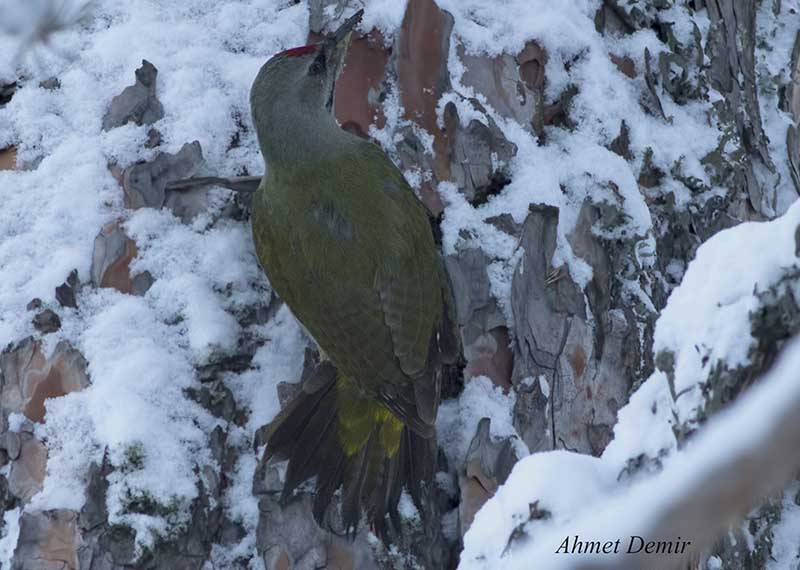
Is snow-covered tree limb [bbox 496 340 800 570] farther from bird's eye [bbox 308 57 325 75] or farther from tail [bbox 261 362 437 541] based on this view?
bird's eye [bbox 308 57 325 75]

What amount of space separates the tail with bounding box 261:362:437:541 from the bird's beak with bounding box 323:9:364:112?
0.91 m

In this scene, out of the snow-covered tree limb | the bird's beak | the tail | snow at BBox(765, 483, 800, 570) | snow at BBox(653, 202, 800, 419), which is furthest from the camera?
the bird's beak

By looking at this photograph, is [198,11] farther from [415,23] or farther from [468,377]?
[468,377]

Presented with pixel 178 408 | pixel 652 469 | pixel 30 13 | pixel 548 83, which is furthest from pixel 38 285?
pixel 652 469

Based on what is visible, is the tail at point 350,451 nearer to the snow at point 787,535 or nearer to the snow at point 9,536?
the snow at point 9,536

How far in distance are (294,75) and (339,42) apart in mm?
165

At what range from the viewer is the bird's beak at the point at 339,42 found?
3.06m

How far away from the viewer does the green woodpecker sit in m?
2.68

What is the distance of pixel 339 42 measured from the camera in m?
3.06

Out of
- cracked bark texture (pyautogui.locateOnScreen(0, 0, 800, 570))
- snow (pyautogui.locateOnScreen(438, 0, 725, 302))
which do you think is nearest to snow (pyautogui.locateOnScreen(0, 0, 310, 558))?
cracked bark texture (pyautogui.locateOnScreen(0, 0, 800, 570))

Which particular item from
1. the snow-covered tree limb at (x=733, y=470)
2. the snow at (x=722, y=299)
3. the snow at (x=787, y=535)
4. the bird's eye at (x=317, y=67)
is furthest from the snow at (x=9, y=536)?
A: the snow-covered tree limb at (x=733, y=470)

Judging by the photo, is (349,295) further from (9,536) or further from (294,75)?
(9,536)

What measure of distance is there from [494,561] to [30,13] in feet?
4.62

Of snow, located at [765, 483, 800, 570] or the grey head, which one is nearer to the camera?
snow, located at [765, 483, 800, 570]
